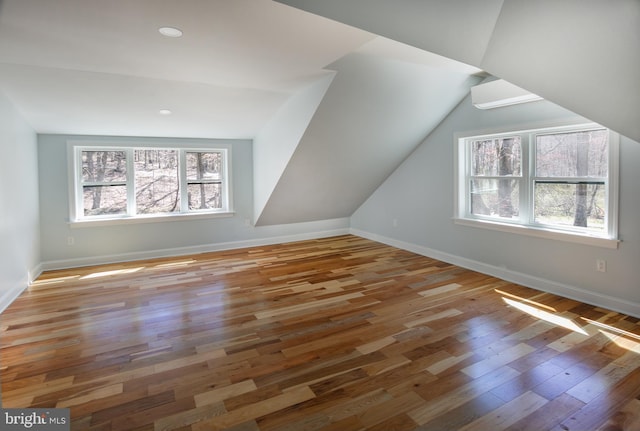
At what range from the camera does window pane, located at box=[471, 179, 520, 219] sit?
13.5 ft

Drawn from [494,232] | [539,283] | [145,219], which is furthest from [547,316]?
[145,219]

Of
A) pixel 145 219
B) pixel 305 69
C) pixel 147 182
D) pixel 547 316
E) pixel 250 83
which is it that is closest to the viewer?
pixel 547 316

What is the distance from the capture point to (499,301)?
11.2ft

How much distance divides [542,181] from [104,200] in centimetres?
566

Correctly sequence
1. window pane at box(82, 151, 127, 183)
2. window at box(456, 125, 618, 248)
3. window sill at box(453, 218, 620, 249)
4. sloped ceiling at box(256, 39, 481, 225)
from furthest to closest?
1. window pane at box(82, 151, 127, 183)
2. sloped ceiling at box(256, 39, 481, 225)
3. window at box(456, 125, 618, 248)
4. window sill at box(453, 218, 620, 249)

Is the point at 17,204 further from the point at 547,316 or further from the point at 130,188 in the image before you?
the point at 547,316

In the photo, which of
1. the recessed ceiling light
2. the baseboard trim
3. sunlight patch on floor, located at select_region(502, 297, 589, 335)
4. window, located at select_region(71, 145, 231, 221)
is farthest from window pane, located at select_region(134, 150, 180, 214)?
sunlight patch on floor, located at select_region(502, 297, 589, 335)

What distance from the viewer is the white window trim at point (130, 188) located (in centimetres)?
478

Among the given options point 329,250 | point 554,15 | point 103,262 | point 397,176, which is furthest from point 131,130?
point 554,15

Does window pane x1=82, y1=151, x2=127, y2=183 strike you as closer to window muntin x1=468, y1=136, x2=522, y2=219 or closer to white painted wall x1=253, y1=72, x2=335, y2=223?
white painted wall x1=253, y1=72, x2=335, y2=223

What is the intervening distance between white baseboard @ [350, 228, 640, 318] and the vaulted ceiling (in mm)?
1510

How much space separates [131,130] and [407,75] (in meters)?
3.70

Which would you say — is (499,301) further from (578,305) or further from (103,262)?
(103,262)

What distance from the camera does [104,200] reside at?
16.7 ft
